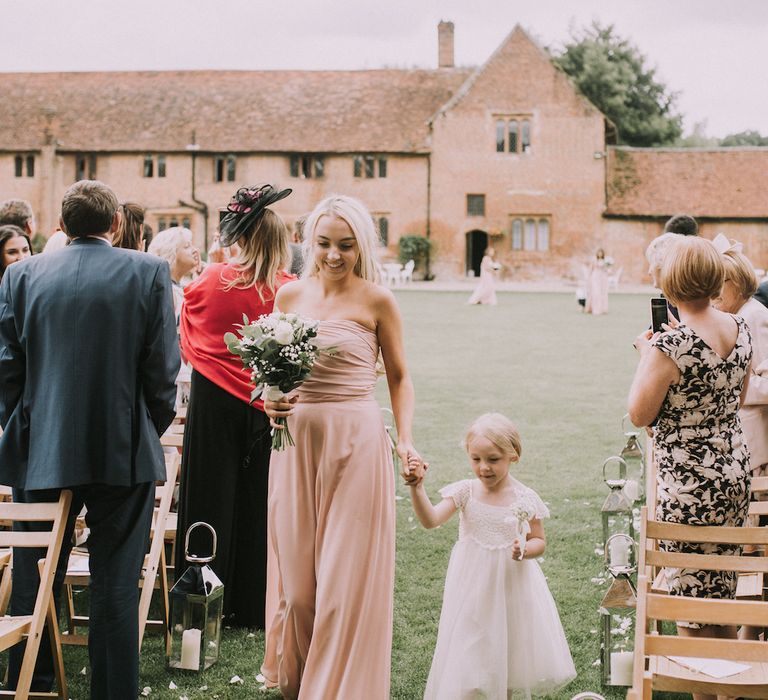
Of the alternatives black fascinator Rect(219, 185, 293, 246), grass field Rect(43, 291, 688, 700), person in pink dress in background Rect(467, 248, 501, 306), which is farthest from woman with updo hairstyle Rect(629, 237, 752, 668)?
person in pink dress in background Rect(467, 248, 501, 306)

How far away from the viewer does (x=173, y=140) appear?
4819cm

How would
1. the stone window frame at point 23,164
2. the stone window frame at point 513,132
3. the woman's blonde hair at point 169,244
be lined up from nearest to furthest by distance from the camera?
the woman's blonde hair at point 169,244 < the stone window frame at point 513,132 < the stone window frame at point 23,164

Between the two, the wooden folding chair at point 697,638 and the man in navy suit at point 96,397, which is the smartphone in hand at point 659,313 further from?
the man in navy suit at point 96,397

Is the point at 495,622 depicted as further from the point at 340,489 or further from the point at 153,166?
the point at 153,166

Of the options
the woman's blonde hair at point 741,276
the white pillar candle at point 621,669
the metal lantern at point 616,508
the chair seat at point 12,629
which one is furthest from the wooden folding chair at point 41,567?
the woman's blonde hair at point 741,276

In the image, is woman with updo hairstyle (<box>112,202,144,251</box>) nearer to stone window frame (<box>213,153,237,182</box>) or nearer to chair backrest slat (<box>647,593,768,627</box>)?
chair backrest slat (<box>647,593,768,627</box>)

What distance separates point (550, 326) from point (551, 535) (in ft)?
57.6

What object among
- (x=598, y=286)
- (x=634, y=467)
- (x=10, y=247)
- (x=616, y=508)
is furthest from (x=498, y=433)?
(x=598, y=286)

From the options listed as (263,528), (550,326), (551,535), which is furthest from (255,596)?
(550,326)

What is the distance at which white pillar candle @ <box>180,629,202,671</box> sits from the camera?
4969 millimetres

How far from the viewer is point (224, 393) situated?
18.3 feet

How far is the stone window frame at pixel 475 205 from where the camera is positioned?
155 ft

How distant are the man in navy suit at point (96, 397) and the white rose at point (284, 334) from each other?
0.54 metres

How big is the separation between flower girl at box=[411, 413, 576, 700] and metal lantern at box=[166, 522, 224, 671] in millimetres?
1267
